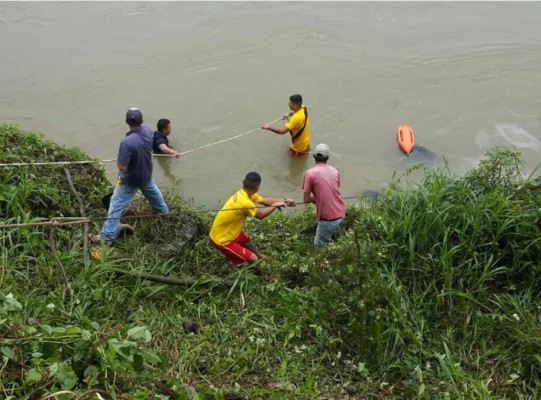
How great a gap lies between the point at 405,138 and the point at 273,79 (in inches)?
113

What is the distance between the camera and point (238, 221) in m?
5.39

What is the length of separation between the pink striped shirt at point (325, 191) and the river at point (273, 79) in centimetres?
213

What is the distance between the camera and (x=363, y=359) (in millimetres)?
4324

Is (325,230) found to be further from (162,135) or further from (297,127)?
(162,135)

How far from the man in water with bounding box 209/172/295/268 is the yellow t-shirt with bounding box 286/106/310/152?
Result: 246 centimetres

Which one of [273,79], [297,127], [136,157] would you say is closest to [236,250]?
[136,157]

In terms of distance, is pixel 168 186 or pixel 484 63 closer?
pixel 168 186

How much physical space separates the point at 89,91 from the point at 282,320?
7054 millimetres

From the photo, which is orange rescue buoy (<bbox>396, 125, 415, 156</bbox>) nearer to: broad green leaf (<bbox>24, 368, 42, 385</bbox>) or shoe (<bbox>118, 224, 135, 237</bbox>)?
shoe (<bbox>118, 224, 135, 237</bbox>)

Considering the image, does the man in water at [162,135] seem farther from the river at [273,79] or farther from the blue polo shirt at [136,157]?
the blue polo shirt at [136,157]

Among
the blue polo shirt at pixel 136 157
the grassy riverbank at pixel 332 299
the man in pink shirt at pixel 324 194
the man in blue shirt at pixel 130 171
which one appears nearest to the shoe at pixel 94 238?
the man in blue shirt at pixel 130 171

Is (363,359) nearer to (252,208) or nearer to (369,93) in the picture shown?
(252,208)

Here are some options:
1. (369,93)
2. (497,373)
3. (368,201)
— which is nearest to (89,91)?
(369,93)

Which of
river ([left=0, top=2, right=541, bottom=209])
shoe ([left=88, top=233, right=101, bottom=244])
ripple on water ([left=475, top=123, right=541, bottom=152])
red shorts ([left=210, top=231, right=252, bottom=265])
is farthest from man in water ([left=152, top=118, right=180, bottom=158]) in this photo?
ripple on water ([left=475, top=123, right=541, bottom=152])
